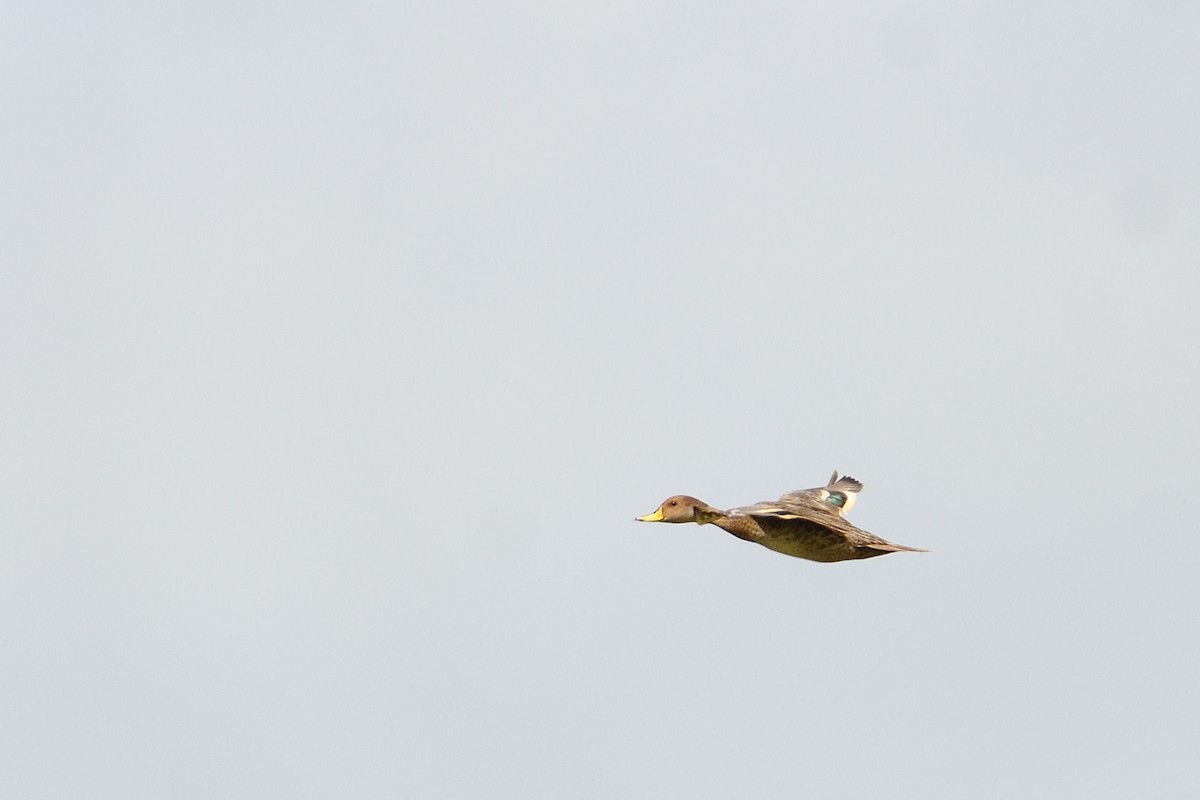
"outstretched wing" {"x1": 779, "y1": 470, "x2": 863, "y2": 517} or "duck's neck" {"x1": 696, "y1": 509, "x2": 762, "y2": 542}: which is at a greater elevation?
"outstretched wing" {"x1": 779, "y1": 470, "x2": 863, "y2": 517}

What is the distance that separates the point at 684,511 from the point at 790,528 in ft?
7.50

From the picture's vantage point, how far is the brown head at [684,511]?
35.3m

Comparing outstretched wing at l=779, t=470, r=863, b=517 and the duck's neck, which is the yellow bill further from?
outstretched wing at l=779, t=470, r=863, b=517

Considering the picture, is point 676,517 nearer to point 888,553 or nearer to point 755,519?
point 755,519

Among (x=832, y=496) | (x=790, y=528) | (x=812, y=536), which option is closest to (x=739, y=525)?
(x=790, y=528)

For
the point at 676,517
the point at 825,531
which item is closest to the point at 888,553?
the point at 825,531

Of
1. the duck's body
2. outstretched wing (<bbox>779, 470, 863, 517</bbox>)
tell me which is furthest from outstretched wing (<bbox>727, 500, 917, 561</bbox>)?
outstretched wing (<bbox>779, 470, 863, 517</bbox>)

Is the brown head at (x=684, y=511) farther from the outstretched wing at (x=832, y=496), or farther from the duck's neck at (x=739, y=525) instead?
the outstretched wing at (x=832, y=496)

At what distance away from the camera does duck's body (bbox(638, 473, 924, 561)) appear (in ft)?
117

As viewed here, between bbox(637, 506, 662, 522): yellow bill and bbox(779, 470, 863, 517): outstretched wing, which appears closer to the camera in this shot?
bbox(637, 506, 662, 522): yellow bill

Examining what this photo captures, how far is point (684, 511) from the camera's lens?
117 ft

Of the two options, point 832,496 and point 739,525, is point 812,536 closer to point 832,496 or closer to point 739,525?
point 739,525

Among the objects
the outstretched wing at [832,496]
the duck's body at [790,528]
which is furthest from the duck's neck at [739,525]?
the outstretched wing at [832,496]

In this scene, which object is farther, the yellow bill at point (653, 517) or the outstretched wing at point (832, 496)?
the outstretched wing at point (832, 496)
